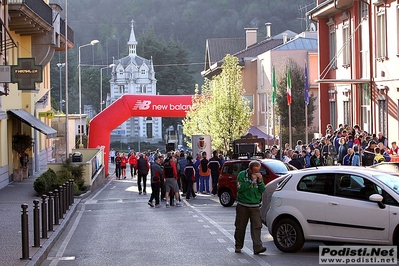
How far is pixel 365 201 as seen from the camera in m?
13.0

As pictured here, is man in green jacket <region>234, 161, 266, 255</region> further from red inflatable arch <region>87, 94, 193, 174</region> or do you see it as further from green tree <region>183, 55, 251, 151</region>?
red inflatable arch <region>87, 94, 193, 174</region>

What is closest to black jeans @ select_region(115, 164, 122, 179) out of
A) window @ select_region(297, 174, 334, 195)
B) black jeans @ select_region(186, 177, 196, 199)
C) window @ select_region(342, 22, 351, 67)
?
window @ select_region(342, 22, 351, 67)

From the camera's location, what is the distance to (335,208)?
13234 millimetres

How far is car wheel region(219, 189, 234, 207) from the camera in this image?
25344mm

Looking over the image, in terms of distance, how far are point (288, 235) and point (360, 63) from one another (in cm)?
2055

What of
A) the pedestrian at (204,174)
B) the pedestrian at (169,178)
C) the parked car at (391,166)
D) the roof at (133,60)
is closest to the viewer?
the parked car at (391,166)

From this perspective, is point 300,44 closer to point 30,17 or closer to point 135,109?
point 135,109

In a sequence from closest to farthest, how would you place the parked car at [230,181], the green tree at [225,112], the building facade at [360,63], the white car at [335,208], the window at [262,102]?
the white car at [335,208]
the parked car at [230,181]
the building facade at [360,63]
the green tree at [225,112]
the window at [262,102]

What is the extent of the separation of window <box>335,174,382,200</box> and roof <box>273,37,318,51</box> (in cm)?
4318

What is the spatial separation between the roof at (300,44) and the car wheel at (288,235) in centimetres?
4280

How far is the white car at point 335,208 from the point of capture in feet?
41.6

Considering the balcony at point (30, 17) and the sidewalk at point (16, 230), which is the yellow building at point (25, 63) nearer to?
the balcony at point (30, 17)

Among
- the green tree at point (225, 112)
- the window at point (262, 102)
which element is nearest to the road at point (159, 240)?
the green tree at point (225, 112)

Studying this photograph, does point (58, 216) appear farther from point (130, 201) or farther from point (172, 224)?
point (130, 201)
